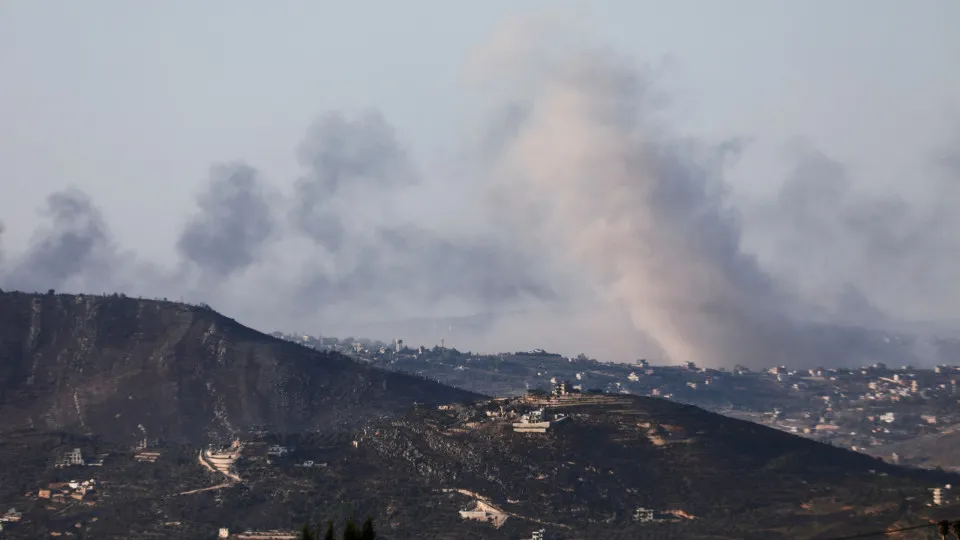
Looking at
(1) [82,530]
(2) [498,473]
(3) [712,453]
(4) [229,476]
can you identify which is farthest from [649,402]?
(1) [82,530]

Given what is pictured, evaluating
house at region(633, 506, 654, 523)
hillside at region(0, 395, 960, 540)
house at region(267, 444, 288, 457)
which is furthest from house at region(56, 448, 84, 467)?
house at region(633, 506, 654, 523)

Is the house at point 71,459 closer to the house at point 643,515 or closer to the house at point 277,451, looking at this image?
the house at point 277,451

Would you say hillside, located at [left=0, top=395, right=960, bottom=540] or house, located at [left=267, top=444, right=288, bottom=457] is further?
house, located at [left=267, top=444, right=288, bottom=457]

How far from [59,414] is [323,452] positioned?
1689 inches

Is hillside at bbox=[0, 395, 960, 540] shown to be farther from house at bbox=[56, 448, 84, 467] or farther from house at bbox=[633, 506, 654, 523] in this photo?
house at bbox=[56, 448, 84, 467]

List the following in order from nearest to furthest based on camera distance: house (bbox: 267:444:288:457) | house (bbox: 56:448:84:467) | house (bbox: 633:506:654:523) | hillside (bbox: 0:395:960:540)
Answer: hillside (bbox: 0:395:960:540), house (bbox: 633:506:654:523), house (bbox: 267:444:288:457), house (bbox: 56:448:84:467)

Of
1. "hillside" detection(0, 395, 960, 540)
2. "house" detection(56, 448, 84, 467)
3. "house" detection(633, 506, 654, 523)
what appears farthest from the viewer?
"house" detection(56, 448, 84, 467)

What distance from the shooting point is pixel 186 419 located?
616 feet

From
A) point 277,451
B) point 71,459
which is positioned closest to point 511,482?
point 277,451

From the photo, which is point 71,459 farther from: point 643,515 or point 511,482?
point 643,515

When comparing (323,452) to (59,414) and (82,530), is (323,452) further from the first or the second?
(59,414)

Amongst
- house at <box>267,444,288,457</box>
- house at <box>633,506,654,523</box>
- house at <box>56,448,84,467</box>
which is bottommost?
house at <box>633,506,654,523</box>

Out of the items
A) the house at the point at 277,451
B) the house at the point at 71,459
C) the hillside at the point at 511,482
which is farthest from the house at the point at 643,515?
the house at the point at 71,459

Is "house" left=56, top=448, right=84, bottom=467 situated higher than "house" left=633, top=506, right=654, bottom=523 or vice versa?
"house" left=56, top=448, right=84, bottom=467
